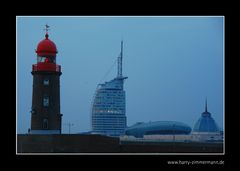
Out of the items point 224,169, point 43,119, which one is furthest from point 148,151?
point 43,119

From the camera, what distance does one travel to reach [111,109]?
758 cm

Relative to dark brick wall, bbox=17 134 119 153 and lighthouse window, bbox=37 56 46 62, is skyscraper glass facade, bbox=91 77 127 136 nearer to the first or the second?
dark brick wall, bbox=17 134 119 153

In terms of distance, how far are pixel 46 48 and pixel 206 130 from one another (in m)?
2.01

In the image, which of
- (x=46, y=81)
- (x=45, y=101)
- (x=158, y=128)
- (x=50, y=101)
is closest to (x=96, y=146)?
(x=158, y=128)

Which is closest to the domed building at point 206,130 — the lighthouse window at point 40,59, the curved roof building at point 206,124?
the curved roof building at point 206,124

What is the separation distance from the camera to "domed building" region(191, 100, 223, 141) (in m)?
7.41

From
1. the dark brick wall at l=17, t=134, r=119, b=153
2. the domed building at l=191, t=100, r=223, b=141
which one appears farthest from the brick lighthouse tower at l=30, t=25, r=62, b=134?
the domed building at l=191, t=100, r=223, b=141

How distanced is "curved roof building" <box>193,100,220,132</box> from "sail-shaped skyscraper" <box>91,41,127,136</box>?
840 millimetres
